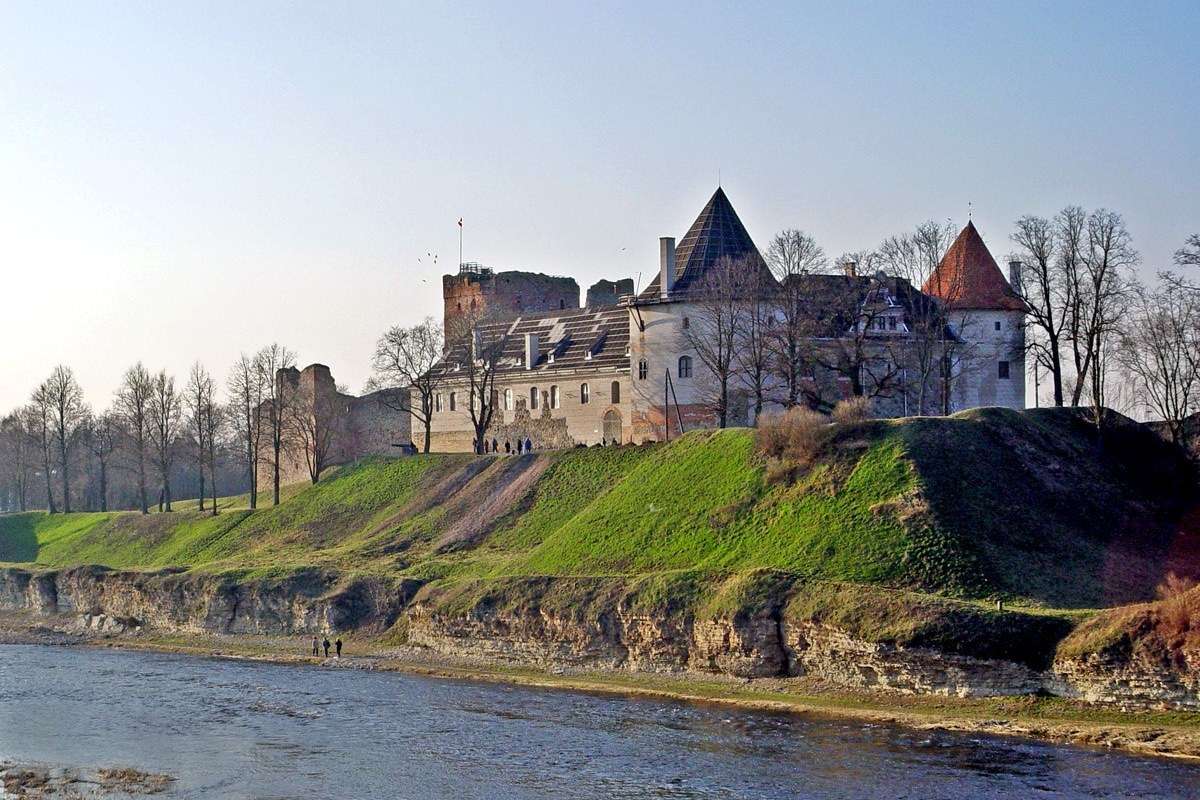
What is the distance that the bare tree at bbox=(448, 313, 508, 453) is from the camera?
8688 centimetres

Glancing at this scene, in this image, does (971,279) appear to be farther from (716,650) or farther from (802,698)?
(802,698)

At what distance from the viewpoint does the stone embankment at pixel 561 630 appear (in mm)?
Answer: 41875

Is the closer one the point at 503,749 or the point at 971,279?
the point at 503,749

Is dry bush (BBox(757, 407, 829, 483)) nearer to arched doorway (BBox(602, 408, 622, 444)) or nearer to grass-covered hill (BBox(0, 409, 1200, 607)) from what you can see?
grass-covered hill (BBox(0, 409, 1200, 607))

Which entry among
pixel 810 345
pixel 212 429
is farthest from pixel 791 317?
pixel 212 429

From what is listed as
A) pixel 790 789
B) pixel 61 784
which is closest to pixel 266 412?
pixel 61 784

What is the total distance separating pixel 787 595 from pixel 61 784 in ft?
76.0

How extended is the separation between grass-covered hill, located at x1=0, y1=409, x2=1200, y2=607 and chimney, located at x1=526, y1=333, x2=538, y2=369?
11.4 meters

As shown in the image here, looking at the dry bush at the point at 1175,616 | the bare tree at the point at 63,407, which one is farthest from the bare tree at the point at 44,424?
the dry bush at the point at 1175,616

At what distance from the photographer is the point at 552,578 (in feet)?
187

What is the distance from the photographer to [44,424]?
356 feet

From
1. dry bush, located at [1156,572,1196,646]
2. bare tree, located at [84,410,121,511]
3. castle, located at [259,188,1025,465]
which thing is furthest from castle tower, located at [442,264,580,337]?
dry bush, located at [1156,572,1196,646]

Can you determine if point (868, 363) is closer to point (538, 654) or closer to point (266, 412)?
point (538, 654)

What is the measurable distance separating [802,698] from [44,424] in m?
78.3
